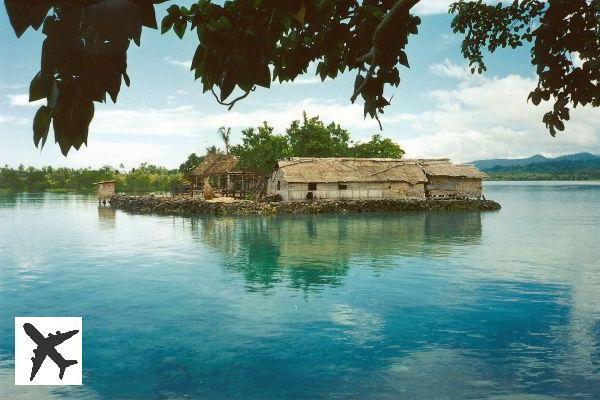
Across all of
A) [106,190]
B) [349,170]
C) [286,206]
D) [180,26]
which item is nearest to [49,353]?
[180,26]

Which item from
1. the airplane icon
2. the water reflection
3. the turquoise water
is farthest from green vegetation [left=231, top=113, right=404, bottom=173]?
the airplane icon

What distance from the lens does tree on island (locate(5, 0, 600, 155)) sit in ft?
5.45

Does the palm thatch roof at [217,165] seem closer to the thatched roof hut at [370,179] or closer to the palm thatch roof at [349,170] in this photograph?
the thatched roof hut at [370,179]

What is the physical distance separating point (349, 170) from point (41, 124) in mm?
40933

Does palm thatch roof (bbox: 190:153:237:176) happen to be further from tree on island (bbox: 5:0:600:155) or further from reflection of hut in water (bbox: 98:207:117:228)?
tree on island (bbox: 5:0:600:155)

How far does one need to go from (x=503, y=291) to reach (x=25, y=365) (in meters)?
12.5

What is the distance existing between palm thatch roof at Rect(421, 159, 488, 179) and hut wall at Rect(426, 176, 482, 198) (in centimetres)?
57

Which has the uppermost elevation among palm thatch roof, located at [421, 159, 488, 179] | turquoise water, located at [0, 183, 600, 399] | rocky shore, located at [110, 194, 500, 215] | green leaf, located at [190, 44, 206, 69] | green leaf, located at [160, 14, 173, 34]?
palm thatch roof, located at [421, 159, 488, 179]

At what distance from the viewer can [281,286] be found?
15781 mm

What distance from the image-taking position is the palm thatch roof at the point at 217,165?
46.7 meters

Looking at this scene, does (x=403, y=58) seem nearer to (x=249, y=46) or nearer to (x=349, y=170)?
(x=249, y=46)

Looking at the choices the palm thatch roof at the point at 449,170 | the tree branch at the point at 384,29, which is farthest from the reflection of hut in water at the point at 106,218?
the tree branch at the point at 384,29

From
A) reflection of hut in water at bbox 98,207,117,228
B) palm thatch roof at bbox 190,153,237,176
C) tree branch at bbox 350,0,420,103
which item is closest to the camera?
tree branch at bbox 350,0,420,103

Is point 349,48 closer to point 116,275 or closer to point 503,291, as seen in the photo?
point 503,291
